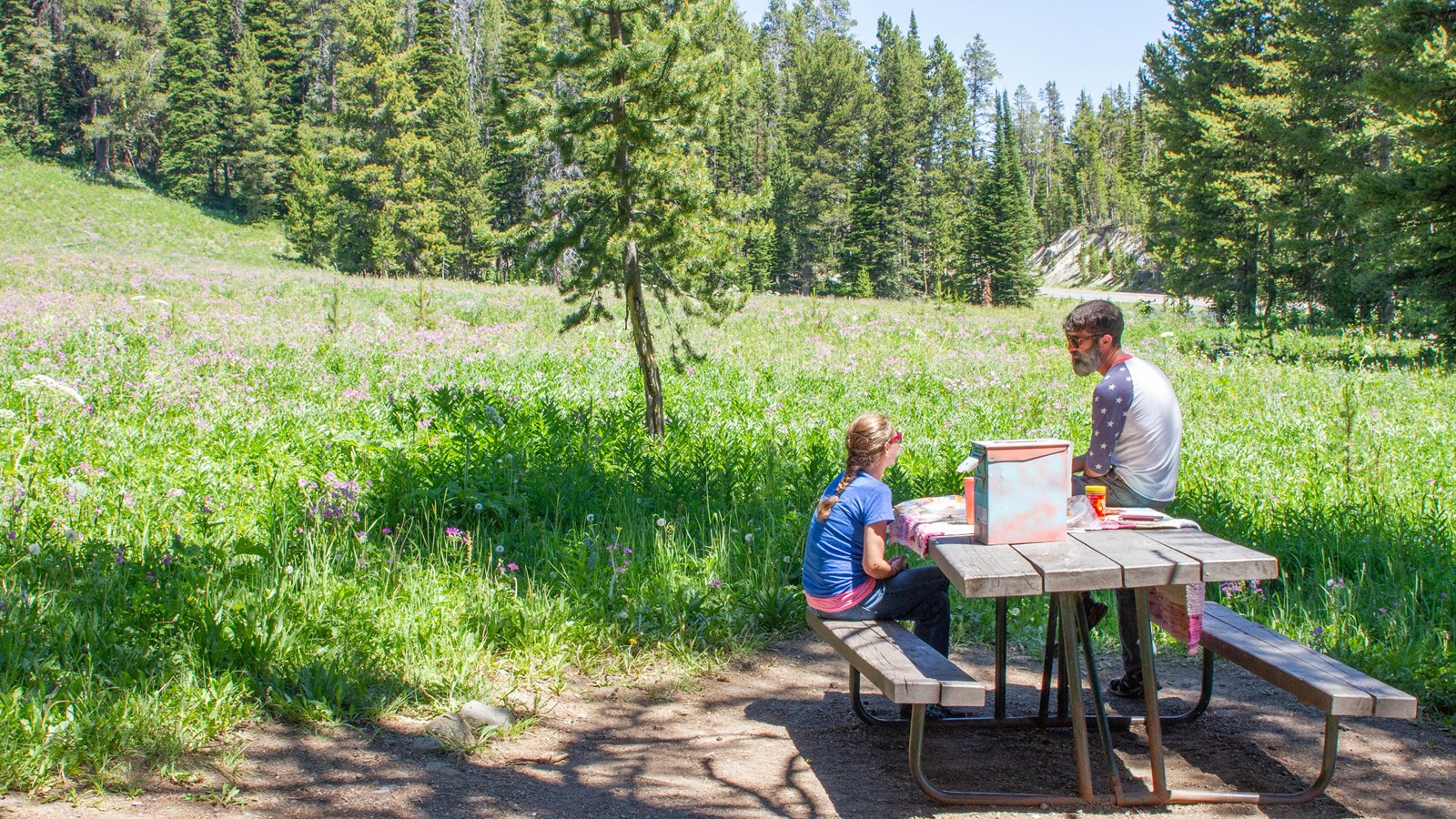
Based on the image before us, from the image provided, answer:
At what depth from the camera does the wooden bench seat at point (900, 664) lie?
128 inches

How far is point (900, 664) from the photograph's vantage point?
11.3ft

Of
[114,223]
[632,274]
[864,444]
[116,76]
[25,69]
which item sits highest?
[25,69]

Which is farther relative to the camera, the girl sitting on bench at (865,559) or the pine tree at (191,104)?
the pine tree at (191,104)

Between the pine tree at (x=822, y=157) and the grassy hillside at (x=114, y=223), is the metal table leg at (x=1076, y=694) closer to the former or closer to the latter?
the grassy hillside at (x=114, y=223)

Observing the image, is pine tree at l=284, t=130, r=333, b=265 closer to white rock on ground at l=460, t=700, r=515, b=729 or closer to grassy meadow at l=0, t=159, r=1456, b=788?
grassy meadow at l=0, t=159, r=1456, b=788

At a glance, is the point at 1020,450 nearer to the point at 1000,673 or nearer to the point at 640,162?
the point at 1000,673

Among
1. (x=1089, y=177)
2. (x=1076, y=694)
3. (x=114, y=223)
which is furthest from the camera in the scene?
(x=1089, y=177)

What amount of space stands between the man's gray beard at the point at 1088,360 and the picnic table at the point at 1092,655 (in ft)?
2.34

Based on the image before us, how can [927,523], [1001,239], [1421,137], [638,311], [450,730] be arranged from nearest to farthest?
[927,523], [450,730], [638,311], [1421,137], [1001,239]

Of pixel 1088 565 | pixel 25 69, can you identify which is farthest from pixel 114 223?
pixel 1088 565

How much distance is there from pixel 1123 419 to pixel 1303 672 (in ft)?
3.58

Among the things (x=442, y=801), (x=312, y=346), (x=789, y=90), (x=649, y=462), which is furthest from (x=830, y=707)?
(x=789, y=90)

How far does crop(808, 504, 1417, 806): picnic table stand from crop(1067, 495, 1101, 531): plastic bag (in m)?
0.05

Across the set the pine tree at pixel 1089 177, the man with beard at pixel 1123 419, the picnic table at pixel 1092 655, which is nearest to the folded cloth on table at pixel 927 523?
the picnic table at pixel 1092 655
